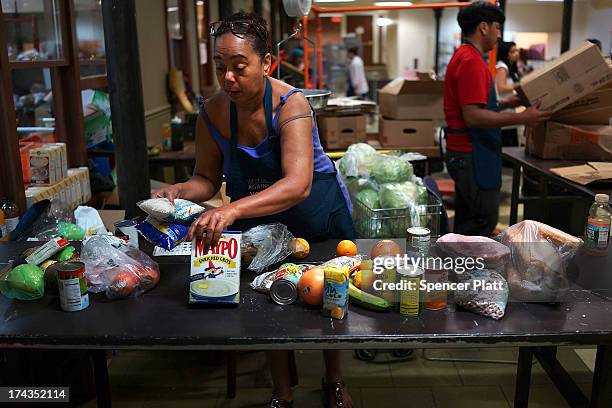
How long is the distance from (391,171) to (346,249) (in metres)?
1.05

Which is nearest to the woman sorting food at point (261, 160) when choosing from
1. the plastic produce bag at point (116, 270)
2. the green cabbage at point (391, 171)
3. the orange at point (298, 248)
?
the orange at point (298, 248)

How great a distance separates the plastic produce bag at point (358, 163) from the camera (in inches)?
119

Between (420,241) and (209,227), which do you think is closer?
(209,227)

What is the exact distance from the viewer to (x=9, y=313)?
1680mm

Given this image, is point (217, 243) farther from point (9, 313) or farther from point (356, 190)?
point (356, 190)

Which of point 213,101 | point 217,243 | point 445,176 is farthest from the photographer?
point 445,176

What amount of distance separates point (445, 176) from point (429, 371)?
4.94 meters

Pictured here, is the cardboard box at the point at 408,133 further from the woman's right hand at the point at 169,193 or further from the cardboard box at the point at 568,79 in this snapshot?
the woman's right hand at the point at 169,193

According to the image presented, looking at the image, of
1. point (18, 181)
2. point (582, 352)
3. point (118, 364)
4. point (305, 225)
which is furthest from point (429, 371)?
point (18, 181)

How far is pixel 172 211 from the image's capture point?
1719mm

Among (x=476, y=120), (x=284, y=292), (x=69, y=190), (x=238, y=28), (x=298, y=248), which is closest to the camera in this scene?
(x=284, y=292)

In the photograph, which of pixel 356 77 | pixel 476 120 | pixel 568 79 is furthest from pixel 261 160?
pixel 356 77

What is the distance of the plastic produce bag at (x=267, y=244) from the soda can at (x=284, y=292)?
21cm

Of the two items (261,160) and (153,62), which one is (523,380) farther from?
(153,62)
